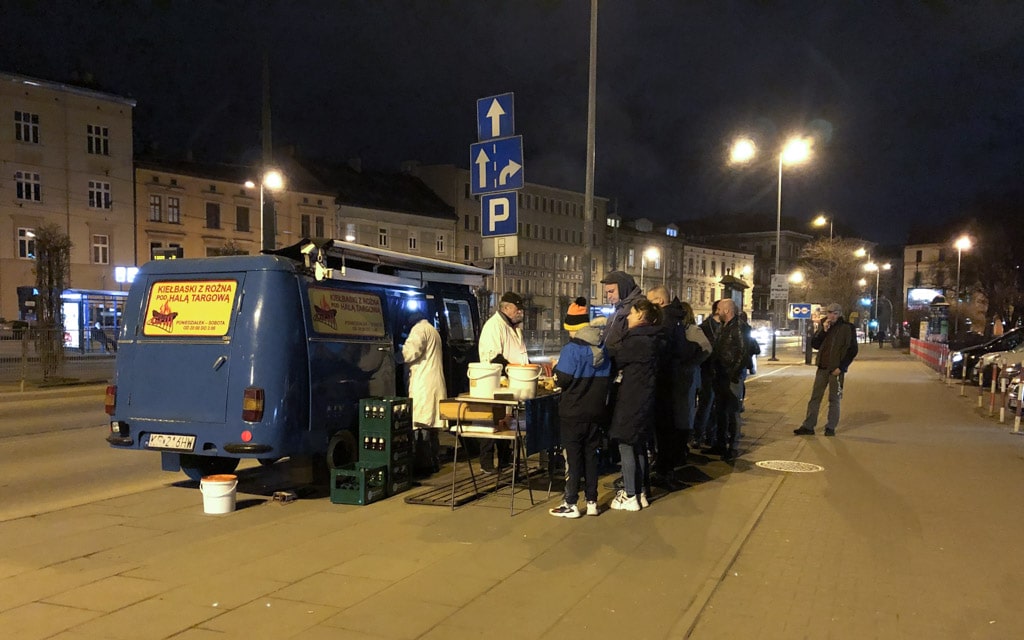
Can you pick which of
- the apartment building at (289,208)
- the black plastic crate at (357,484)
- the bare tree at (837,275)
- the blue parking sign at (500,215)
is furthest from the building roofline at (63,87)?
the bare tree at (837,275)

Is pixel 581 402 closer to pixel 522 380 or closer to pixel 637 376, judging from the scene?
pixel 637 376

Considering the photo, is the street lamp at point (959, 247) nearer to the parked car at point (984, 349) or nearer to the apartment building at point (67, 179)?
the parked car at point (984, 349)

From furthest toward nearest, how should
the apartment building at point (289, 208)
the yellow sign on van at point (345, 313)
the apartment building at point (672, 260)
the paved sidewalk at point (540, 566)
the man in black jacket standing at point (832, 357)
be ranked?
the apartment building at point (672, 260)
the apartment building at point (289, 208)
the man in black jacket standing at point (832, 357)
the yellow sign on van at point (345, 313)
the paved sidewalk at point (540, 566)

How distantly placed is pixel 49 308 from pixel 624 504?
1872cm

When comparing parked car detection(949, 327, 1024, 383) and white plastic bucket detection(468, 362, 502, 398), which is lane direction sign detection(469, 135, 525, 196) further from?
parked car detection(949, 327, 1024, 383)

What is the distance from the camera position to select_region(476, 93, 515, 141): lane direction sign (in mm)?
10641

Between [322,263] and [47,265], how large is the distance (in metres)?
16.3

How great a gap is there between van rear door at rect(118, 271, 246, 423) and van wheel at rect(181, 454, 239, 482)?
1.05 meters

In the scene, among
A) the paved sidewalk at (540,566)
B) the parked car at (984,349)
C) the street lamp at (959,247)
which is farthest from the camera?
the street lamp at (959,247)

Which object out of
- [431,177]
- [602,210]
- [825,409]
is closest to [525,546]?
[825,409]

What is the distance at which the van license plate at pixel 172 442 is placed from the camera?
7137mm

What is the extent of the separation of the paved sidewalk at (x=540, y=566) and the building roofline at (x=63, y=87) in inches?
1566

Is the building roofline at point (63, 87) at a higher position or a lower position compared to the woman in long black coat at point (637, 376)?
higher

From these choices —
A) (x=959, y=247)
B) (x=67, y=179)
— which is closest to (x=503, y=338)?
(x=959, y=247)
